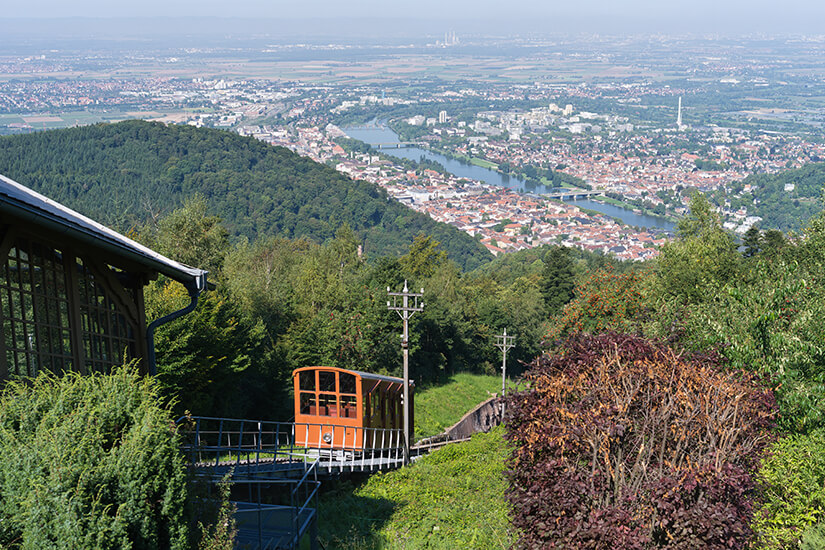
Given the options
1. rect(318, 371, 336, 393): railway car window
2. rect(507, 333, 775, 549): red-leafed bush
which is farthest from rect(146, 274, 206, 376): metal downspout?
rect(318, 371, 336, 393): railway car window

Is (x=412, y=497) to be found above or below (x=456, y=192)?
above

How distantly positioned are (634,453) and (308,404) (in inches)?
354

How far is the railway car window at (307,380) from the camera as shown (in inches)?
574

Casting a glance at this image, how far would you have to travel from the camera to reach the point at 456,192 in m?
126

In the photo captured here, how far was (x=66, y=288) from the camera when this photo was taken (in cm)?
637

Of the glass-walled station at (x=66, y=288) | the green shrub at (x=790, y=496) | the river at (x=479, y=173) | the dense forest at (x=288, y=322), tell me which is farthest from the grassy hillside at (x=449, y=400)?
the river at (x=479, y=173)

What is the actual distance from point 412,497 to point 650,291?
12.0 metres

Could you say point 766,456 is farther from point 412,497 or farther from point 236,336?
point 236,336

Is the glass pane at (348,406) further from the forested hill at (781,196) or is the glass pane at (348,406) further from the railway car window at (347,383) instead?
the forested hill at (781,196)

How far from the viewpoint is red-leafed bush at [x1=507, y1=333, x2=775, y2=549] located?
6.05m

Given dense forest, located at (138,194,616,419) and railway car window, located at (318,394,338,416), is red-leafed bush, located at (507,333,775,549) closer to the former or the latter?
dense forest, located at (138,194,616,419)

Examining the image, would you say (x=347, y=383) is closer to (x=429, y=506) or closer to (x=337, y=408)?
(x=337, y=408)

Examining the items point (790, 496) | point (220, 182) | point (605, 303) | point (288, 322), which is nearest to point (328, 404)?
point (790, 496)

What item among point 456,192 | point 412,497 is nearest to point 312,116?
point 456,192
